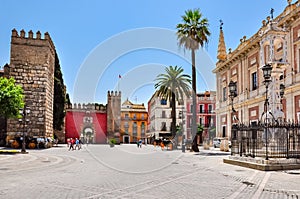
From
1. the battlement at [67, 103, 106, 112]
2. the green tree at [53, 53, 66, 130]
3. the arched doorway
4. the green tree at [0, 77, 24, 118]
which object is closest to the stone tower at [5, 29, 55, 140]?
the green tree at [53, 53, 66, 130]

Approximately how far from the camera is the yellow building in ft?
205

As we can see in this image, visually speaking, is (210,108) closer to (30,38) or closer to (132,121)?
(132,121)

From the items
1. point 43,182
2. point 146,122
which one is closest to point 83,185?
point 43,182

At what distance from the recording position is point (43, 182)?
27.9 ft

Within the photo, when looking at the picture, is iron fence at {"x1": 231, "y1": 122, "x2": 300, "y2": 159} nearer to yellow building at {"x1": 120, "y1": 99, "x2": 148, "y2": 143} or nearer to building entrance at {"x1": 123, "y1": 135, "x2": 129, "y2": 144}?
yellow building at {"x1": 120, "y1": 99, "x2": 148, "y2": 143}

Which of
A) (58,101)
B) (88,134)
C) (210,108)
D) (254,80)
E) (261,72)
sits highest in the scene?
(261,72)

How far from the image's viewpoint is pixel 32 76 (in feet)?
98.6

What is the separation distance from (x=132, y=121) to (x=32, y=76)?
116ft

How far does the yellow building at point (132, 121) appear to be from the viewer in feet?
205

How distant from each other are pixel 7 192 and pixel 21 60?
2553cm

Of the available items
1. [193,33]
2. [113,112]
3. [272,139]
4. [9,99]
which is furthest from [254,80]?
[113,112]

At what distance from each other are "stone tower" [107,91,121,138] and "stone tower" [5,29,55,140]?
20450 millimetres

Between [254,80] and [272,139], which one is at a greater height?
[254,80]

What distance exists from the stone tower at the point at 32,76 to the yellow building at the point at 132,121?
3135 cm
